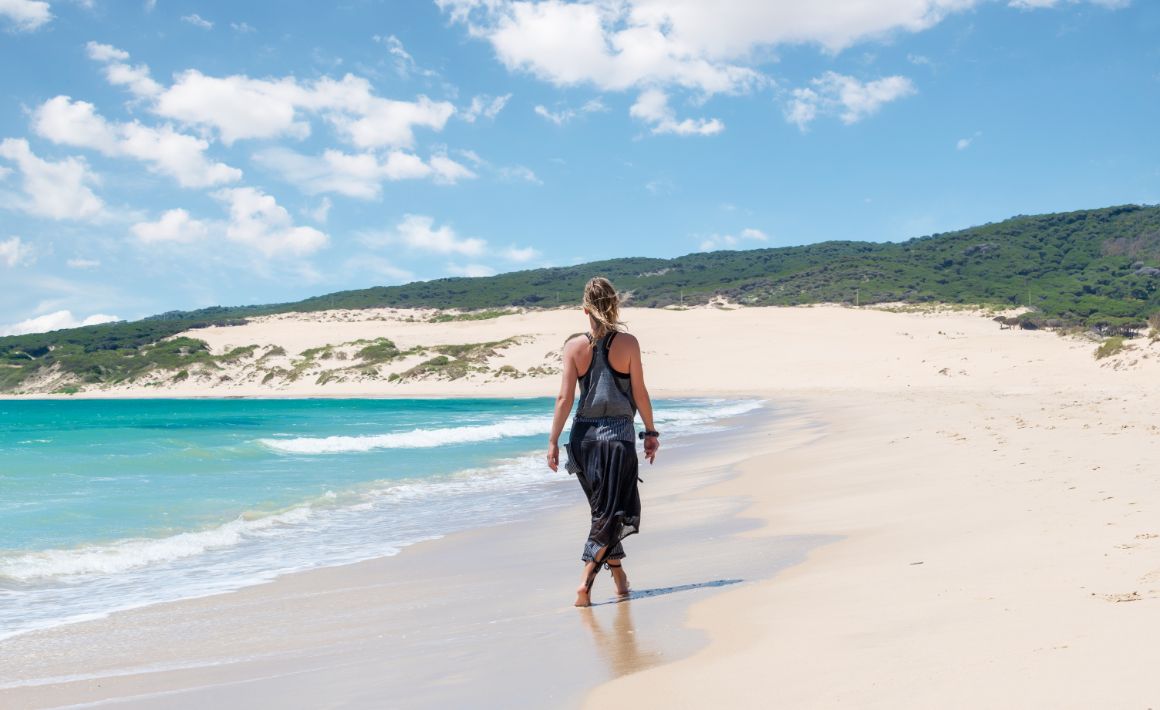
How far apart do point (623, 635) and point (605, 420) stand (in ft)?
4.26

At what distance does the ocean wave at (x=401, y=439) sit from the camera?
723 inches

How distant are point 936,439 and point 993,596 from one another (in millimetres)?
8441

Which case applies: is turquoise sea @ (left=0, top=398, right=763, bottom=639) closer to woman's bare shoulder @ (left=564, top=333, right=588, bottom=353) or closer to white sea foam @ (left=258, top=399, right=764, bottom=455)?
white sea foam @ (left=258, top=399, right=764, bottom=455)

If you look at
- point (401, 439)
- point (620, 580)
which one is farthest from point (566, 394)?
point (401, 439)

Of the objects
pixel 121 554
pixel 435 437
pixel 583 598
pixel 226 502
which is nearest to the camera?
pixel 583 598

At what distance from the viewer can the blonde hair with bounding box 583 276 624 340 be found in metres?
4.80

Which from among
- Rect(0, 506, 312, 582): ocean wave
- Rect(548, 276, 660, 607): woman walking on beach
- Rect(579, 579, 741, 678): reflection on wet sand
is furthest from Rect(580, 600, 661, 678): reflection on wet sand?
Rect(0, 506, 312, 582): ocean wave

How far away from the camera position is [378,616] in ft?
16.5

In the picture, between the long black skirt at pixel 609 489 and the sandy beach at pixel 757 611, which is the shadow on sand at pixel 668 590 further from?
the long black skirt at pixel 609 489

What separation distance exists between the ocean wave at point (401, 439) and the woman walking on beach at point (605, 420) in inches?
536

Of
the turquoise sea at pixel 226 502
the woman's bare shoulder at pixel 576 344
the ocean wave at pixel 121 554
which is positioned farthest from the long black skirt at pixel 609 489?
the ocean wave at pixel 121 554

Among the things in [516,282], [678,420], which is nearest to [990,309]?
[678,420]

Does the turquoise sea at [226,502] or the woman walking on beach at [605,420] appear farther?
the turquoise sea at [226,502]

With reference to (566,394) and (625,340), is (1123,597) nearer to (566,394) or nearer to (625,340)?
(625,340)
